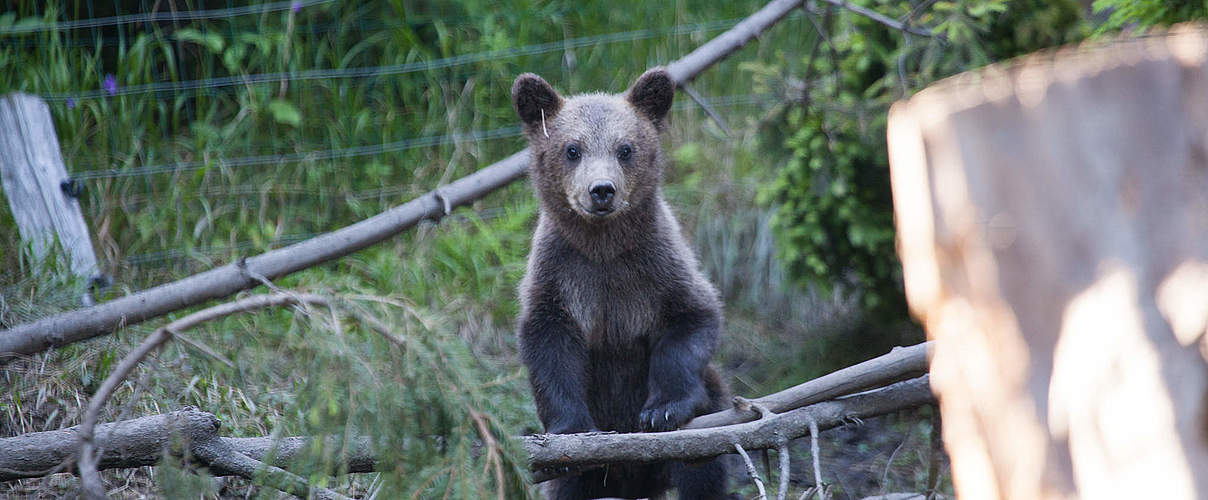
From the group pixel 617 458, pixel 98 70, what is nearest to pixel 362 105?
pixel 98 70

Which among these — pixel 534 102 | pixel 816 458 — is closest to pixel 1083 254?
pixel 816 458

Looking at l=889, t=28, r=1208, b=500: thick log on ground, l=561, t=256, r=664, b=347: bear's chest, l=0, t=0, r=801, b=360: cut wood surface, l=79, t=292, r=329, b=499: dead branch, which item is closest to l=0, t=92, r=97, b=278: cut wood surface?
l=0, t=0, r=801, b=360: cut wood surface

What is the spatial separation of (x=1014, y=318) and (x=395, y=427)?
1.46 metres

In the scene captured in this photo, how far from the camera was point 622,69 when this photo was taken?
23.6 feet

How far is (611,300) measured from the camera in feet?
13.3

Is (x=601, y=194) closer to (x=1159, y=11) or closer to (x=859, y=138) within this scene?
(x=859, y=138)

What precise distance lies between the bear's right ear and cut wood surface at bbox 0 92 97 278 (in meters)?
2.53

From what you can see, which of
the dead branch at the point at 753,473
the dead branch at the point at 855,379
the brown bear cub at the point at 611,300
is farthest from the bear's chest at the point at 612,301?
the dead branch at the point at 753,473

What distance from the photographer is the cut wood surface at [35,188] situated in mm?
5211

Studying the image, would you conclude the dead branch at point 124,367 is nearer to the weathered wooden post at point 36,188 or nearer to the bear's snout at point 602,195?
the bear's snout at point 602,195

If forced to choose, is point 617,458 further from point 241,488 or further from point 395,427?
point 241,488

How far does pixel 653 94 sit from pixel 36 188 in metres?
3.32

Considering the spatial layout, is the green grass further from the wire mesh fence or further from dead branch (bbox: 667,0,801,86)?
dead branch (bbox: 667,0,801,86)

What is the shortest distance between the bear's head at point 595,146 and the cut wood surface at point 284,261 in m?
0.51
